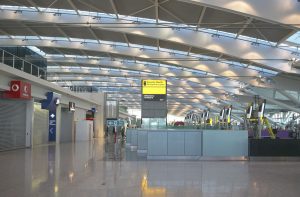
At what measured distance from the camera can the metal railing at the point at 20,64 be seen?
23.3 meters

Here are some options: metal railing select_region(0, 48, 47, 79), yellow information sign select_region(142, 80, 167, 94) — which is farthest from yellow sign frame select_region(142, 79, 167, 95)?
metal railing select_region(0, 48, 47, 79)

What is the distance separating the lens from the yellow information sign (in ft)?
68.8

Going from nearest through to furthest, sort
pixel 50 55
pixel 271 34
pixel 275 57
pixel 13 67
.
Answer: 1. pixel 13 67
2. pixel 271 34
3. pixel 275 57
4. pixel 50 55

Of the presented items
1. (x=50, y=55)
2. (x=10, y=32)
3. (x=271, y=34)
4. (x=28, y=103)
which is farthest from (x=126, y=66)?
(x=271, y=34)

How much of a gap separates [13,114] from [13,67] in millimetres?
4035

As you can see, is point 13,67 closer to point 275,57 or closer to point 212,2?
point 212,2

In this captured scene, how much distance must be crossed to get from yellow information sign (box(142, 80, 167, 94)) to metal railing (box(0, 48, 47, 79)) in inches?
320

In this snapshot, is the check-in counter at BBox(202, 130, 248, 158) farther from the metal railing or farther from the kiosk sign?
the metal railing

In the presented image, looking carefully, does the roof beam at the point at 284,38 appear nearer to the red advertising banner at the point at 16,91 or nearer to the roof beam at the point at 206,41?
the roof beam at the point at 206,41

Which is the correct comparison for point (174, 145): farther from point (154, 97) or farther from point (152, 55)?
point (152, 55)

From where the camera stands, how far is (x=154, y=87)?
2105cm

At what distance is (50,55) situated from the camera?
43.3 metres

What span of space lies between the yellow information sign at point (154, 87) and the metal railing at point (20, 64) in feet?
26.7

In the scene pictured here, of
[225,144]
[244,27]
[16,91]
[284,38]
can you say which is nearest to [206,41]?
[284,38]
